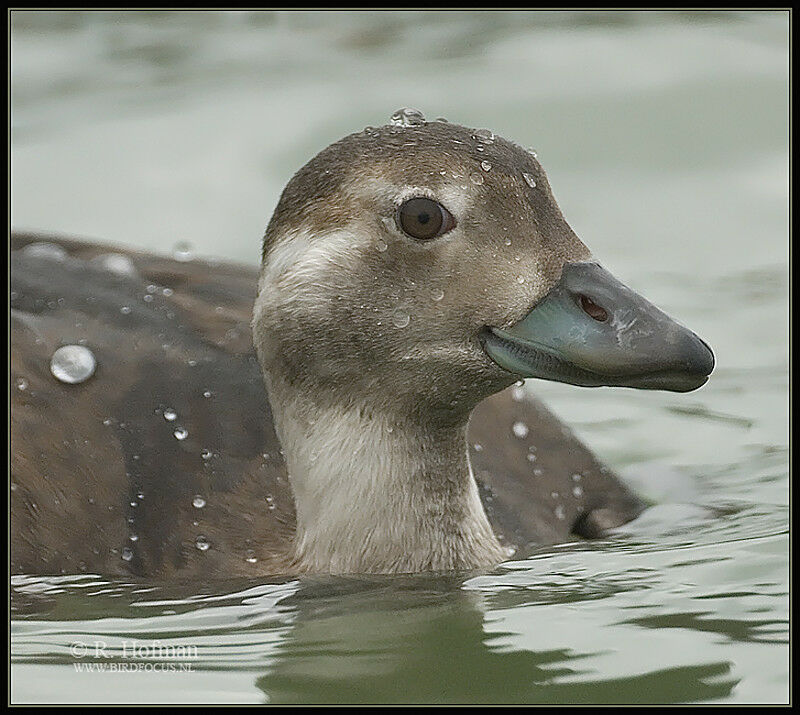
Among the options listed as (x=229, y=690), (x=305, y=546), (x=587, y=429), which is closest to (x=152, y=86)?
(x=587, y=429)

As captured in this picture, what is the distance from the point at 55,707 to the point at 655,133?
5885mm

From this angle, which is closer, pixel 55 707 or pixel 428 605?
pixel 55 707

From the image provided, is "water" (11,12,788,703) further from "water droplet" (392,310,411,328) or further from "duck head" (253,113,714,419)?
"water droplet" (392,310,411,328)

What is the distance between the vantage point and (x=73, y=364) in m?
5.74

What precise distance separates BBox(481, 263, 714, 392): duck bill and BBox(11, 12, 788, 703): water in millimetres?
622

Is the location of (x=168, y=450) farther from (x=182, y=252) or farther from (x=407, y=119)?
(x=182, y=252)

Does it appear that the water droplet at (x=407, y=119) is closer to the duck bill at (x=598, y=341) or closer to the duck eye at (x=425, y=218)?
the duck eye at (x=425, y=218)

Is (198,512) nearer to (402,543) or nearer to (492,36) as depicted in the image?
(402,543)

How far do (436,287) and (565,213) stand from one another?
3.97 m

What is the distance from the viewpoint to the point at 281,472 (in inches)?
225

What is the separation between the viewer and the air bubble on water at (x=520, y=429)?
6.32m

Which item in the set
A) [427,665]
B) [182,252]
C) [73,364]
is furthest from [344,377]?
[182,252]

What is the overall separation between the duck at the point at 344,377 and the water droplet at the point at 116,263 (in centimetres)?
27

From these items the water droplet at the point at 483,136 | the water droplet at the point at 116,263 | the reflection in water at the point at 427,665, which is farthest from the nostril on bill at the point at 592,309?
the water droplet at the point at 116,263
